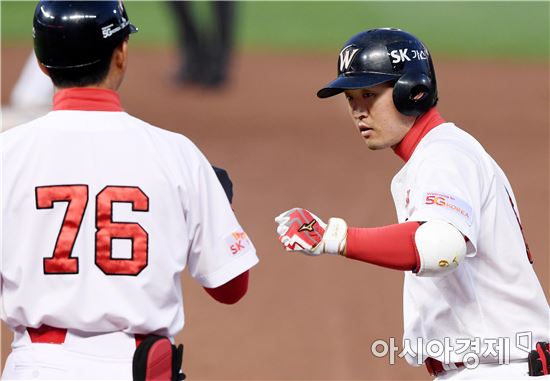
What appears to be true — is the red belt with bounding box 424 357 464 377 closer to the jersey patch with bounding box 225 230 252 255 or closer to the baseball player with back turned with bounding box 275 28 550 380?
the baseball player with back turned with bounding box 275 28 550 380

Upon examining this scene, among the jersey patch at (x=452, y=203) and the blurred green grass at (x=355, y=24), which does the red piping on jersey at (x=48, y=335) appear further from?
the blurred green grass at (x=355, y=24)

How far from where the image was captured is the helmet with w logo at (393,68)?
360 centimetres

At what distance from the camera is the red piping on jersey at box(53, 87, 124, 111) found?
10.0 ft

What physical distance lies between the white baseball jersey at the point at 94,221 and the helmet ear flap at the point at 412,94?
2.92 ft

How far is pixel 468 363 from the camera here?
3.46m

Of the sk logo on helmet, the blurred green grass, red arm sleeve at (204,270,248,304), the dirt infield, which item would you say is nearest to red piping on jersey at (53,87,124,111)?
red arm sleeve at (204,270,248,304)

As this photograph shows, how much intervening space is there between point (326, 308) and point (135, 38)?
13377mm

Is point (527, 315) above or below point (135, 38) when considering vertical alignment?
below

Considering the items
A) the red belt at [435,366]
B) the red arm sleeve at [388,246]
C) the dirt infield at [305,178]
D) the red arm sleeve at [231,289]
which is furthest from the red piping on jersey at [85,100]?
the dirt infield at [305,178]

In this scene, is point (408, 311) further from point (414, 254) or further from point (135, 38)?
point (135, 38)

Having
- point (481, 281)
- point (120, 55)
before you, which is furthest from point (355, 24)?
point (120, 55)

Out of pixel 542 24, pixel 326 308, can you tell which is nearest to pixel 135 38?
pixel 542 24

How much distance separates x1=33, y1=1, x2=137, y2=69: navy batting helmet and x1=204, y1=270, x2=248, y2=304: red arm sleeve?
2.60 feet

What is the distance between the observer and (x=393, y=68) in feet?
11.9
